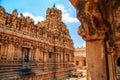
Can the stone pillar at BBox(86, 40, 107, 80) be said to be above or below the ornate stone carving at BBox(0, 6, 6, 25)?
below

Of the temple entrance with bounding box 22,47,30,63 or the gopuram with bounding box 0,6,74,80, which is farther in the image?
the temple entrance with bounding box 22,47,30,63

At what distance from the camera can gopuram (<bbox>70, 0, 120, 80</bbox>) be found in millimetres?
2166

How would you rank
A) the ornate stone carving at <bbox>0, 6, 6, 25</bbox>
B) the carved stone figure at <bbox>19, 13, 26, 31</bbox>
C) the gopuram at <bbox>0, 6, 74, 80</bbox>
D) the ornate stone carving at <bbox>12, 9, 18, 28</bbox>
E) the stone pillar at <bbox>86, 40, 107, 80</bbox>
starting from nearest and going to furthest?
the stone pillar at <bbox>86, 40, 107, 80</bbox> → the ornate stone carving at <bbox>0, 6, 6, 25</bbox> → the gopuram at <bbox>0, 6, 74, 80</bbox> → the ornate stone carving at <bbox>12, 9, 18, 28</bbox> → the carved stone figure at <bbox>19, 13, 26, 31</bbox>

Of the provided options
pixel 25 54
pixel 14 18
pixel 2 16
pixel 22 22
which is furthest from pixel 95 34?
pixel 22 22

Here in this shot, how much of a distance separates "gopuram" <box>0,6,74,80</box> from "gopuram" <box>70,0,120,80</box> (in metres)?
10.3

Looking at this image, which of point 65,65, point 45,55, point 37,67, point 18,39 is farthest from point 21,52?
point 65,65

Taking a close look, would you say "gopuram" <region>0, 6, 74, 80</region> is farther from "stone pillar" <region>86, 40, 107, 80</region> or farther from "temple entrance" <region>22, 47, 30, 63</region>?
"stone pillar" <region>86, 40, 107, 80</region>

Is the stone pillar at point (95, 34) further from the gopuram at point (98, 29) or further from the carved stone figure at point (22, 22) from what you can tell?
the carved stone figure at point (22, 22)

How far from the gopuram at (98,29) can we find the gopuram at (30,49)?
10336 millimetres

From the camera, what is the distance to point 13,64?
1257 centimetres

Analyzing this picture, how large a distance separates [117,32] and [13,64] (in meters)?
11.7

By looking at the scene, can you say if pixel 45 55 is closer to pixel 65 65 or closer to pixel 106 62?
pixel 65 65

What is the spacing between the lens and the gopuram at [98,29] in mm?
2166

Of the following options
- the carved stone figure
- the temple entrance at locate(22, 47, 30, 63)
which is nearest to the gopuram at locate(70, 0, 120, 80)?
the temple entrance at locate(22, 47, 30, 63)
